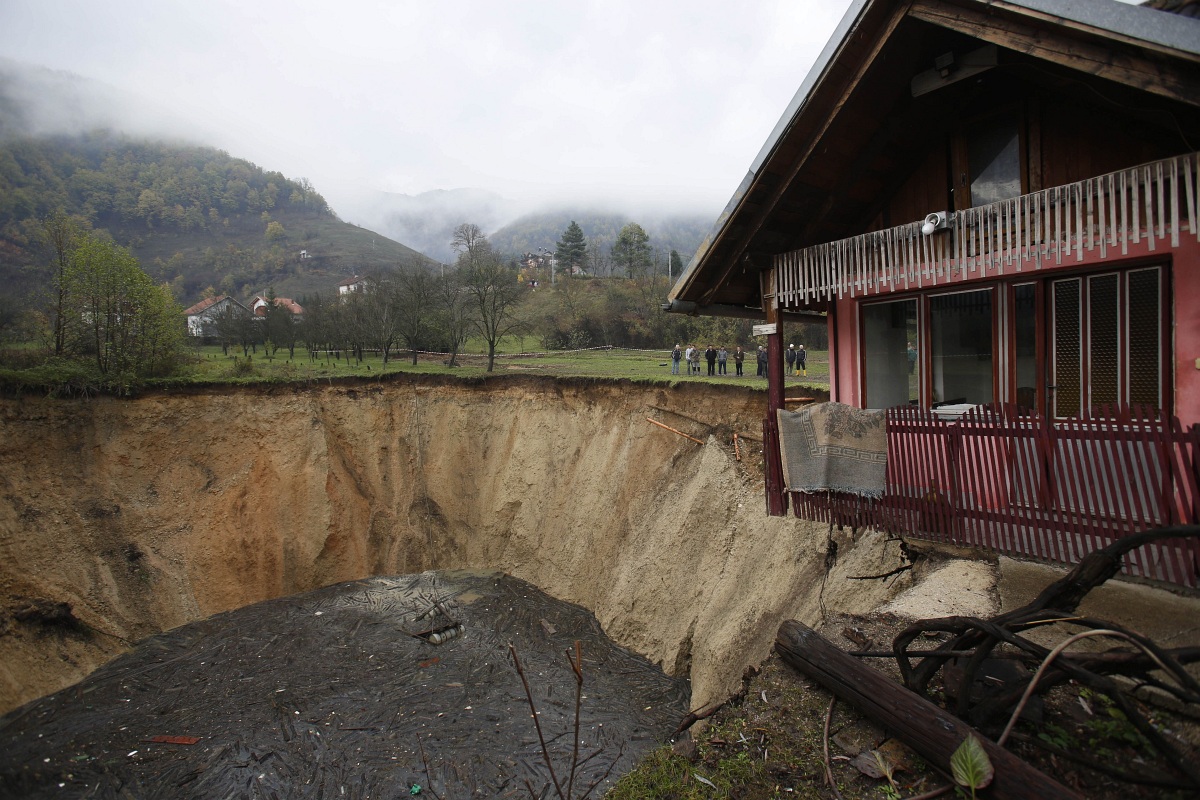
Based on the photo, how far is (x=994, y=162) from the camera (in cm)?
679

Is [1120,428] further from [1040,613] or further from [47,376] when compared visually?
[47,376]

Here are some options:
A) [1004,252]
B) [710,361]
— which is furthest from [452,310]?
[1004,252]

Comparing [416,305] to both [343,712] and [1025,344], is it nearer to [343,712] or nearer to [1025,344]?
[343,712]

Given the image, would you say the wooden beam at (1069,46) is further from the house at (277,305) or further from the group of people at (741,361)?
the house at (277,305)

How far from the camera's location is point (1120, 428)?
4781mm

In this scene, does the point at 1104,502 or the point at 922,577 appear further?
the point at 922,577

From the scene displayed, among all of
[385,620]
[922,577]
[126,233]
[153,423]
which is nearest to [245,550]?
[153,423]

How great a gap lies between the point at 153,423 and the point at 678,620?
682 inches

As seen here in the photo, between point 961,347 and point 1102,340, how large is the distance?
1468 mm

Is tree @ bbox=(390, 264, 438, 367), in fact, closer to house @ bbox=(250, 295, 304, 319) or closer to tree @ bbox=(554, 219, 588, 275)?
house @ bbox=(250, 295, 304, 319)

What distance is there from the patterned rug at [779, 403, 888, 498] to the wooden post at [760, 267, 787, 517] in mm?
247

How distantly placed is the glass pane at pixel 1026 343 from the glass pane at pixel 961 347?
0.96 feet

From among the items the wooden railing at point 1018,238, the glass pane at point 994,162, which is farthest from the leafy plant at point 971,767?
the glass pane at point 994,162

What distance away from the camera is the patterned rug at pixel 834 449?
654 centimetres
